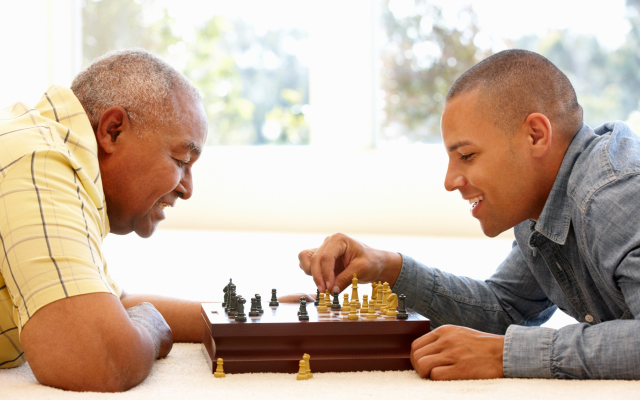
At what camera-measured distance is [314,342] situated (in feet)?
4.84

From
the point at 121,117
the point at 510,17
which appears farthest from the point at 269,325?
the point at 510,17

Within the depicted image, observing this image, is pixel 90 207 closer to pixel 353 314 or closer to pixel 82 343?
pixel 82 343

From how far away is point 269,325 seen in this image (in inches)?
56.3

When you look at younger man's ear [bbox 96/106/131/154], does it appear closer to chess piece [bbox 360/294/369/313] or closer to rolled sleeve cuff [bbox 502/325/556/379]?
chess piece [bbox 360/294/369/313]

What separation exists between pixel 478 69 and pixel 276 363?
100 cm

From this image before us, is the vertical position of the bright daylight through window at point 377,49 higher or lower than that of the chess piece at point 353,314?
higher

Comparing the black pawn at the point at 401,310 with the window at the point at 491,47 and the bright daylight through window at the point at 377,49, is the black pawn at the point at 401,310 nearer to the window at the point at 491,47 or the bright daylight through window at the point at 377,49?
the bright daylight through window at the point at 377,49

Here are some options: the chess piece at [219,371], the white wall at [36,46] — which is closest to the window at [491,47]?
the white wall at [36,46]

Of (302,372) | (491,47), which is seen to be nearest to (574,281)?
(302,372)

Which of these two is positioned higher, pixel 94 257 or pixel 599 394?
pixel 94 257

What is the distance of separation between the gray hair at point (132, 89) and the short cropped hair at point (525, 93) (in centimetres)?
86

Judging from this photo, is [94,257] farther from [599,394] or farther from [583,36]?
[583,36]

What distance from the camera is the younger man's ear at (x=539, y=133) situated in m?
1.67

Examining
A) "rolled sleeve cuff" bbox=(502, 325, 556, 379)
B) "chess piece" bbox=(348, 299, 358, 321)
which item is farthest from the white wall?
"rolled sleeve cuff" bbox=(502, 325, 556, 379)
